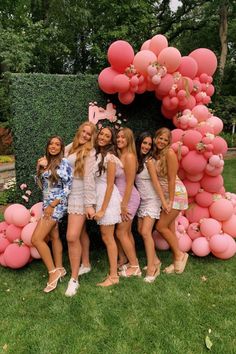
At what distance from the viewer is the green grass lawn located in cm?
278

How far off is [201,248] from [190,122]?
1463 millimetres

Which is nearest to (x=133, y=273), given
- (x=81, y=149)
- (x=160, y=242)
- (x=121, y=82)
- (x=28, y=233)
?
(x=160, y=242)

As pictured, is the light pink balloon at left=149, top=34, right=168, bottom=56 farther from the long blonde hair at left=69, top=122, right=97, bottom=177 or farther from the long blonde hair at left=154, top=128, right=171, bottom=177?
the long blonde hair at left=69, top=122, right=97, bottom=177

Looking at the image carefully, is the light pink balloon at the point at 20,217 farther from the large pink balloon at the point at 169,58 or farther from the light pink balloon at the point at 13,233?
the large pink balloon at the point at 169,58

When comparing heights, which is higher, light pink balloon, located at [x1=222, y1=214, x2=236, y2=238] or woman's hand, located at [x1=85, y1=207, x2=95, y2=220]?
woman's hand, located at [x1=85, y1=207, x2=95, y2=220]

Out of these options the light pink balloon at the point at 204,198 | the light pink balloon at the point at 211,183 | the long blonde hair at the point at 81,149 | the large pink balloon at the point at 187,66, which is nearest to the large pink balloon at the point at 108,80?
the large pink balloon at the point at 187,66

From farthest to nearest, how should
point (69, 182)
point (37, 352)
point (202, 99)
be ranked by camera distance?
point (202, 99) → point (69, 182) → point (37, 352)

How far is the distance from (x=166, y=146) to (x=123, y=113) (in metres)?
1.12

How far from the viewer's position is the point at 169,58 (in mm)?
3994

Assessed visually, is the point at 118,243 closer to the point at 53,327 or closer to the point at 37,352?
the point at 53,327

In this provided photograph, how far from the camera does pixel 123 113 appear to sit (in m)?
4.66

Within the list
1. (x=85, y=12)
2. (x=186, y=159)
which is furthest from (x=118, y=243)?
(x=85, y=12)

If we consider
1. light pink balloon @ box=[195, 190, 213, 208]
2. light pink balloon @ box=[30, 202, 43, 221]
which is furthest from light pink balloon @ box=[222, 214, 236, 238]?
light pink balloon @ box=[30, 202, 43, 221]

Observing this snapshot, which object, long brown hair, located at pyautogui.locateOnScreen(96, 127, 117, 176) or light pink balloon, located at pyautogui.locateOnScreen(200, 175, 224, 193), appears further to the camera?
light pink balloon, located at pyautogui.locateOnScreen(200, 175, 224, 193)
